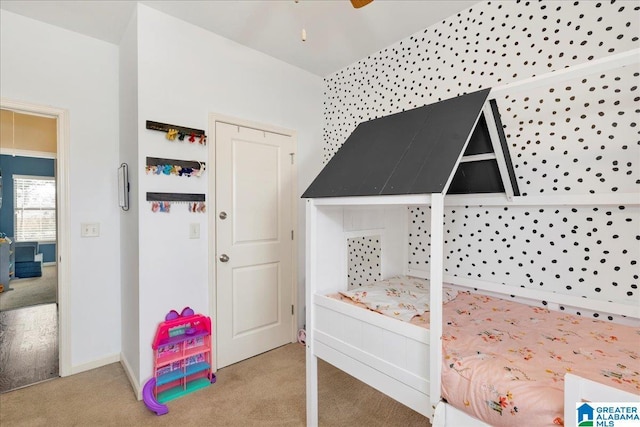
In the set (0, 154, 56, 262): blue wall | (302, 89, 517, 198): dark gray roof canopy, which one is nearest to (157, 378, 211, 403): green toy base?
(302, 89, 517, 198): dark gray roof canopy

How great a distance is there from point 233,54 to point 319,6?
0.84 metres

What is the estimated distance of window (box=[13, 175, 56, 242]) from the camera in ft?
19.1

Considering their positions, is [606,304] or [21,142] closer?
[606,304]

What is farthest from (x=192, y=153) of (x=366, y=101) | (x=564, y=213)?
(x=564, y=213)

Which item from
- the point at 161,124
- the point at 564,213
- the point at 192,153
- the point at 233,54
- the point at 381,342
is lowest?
the point at 381,342

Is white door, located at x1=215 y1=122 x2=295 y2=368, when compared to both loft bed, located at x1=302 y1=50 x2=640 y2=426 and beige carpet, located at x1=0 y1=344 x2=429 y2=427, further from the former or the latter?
loft bed, located at x1=302 y1=50 x2=640 y2=426

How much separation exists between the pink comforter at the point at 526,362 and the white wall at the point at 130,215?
2025mm

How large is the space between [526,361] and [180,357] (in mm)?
2062

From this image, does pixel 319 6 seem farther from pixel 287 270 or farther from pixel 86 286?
pixel 86 286

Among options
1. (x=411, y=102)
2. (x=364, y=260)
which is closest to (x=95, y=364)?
(x=364, y=260)

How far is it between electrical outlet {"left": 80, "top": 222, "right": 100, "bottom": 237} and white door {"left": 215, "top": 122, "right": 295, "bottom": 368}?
98 centimetres

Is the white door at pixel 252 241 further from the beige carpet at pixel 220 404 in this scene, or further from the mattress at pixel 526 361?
the mattress at pixel 526 361

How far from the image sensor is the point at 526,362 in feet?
3.69

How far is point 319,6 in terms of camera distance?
210cm
